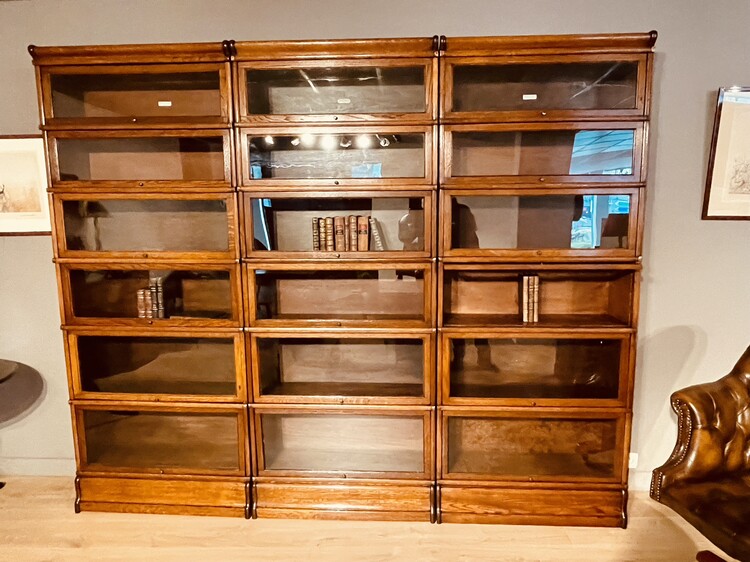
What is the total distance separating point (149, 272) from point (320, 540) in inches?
61.3

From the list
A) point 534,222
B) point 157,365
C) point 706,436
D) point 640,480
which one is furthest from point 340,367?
point 640,480

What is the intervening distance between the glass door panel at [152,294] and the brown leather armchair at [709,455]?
2.03m

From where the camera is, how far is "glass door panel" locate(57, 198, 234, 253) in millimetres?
2285

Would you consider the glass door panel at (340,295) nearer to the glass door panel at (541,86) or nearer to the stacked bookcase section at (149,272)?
the stacked bookcase section at (149,272)

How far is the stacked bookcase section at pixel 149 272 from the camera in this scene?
2164 millimetres

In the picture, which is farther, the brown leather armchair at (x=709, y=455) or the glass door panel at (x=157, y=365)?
the glass door panel at (x=157, y=365)

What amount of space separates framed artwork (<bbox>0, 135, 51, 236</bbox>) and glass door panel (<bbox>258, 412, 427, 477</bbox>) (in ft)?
5.43

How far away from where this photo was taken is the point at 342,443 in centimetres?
246

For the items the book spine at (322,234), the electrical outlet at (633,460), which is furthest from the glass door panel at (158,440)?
the electrical outlet at (633,460)

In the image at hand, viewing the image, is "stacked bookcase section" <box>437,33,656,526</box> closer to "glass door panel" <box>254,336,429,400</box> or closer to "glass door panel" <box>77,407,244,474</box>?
"glass door panel" <box>254,336,429,400</box>

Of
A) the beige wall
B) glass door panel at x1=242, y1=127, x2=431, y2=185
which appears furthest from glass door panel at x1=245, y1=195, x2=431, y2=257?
the beige wall

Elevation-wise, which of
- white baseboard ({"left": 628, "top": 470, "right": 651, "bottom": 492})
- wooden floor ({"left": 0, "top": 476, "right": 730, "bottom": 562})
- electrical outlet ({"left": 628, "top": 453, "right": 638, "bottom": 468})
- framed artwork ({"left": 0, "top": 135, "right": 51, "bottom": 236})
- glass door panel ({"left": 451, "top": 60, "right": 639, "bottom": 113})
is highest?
glass door panel ({"left": 451, "top": 60, "right": 639, "bottom": 113})

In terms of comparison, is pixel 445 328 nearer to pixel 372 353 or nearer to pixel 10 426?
pixel 372 353

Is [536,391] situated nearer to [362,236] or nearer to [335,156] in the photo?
[362,236]
